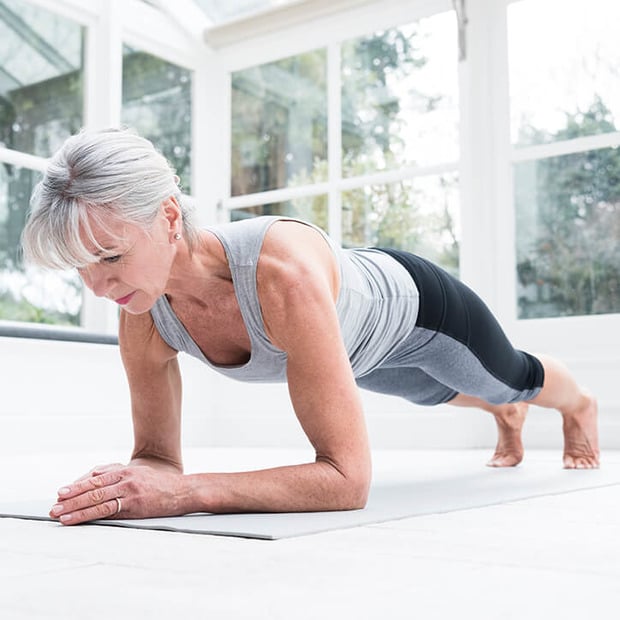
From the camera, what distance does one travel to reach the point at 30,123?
4.62 meters

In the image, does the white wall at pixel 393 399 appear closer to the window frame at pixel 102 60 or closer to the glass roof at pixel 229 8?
the window frame at pixel 102 60

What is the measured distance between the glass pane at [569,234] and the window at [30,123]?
234 centimetres

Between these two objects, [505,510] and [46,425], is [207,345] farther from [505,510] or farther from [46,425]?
[46,425]

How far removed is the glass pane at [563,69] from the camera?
4.38 metres

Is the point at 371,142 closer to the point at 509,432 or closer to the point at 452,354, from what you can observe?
the point at 509,432

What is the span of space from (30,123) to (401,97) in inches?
76.9

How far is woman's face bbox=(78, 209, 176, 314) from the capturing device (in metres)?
1.52

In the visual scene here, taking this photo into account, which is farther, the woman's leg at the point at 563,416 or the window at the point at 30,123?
the window at the point at 30,123

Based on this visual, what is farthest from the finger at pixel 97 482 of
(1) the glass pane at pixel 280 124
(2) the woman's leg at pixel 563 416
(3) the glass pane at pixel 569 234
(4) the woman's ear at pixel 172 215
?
(1) the glass pane at pixel 280 124

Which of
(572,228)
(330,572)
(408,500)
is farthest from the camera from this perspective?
Result: (572,228)

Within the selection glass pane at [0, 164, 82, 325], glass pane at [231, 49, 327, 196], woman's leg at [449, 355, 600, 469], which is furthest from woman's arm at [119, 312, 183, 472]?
glass pane at [231, 49, 327, 196]

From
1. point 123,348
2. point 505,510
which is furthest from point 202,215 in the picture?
point 505,510

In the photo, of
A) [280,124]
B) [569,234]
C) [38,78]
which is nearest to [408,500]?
[569,234]

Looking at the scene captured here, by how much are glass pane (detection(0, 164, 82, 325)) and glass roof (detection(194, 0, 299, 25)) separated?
5.70ft
